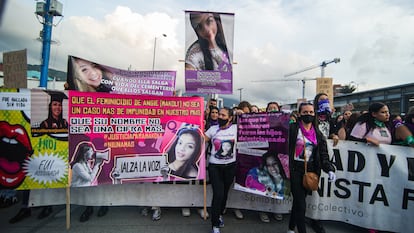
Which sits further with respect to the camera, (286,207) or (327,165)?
(286,207)

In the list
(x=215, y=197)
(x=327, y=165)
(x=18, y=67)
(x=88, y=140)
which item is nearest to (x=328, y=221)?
(x=327, y=165)

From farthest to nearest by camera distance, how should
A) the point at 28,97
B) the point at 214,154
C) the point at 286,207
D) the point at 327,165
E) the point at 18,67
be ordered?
the point at 18,67 → the point at 286,207 → the point at 214,154 → the point at 28,97 → the point at 327,165

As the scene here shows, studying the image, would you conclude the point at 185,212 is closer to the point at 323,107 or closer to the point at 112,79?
the point at 112,79

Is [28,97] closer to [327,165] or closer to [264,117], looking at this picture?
[264,117]

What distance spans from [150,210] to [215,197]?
1464 mm

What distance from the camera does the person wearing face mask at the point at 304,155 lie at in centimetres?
330

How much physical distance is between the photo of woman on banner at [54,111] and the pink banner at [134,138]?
0.16 meters

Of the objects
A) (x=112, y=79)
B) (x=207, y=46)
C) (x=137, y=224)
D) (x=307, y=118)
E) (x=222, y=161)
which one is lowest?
(x=137, y=224)

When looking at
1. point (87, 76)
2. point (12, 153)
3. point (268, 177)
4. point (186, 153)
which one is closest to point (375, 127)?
point (268, 177)

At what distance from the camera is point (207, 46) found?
5.19 metres

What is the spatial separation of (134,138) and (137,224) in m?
1.34

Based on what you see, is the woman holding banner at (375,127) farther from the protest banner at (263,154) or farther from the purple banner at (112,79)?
the purple banner at (112,79)

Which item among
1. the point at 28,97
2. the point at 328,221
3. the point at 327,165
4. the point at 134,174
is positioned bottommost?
the point at 328,221

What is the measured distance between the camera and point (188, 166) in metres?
4.16
